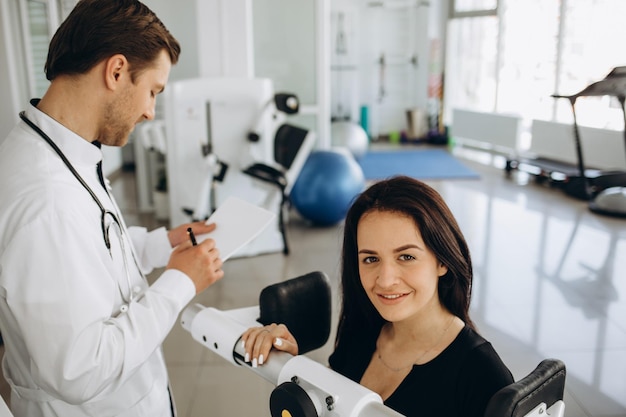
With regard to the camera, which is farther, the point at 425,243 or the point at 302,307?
the point at 302,307

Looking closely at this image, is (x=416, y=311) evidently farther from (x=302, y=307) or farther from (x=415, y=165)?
(x=415, y=165)

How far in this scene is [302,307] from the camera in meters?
1.33

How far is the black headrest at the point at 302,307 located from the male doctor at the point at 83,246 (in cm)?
14

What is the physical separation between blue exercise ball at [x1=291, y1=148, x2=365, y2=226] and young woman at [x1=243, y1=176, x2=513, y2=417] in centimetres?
362

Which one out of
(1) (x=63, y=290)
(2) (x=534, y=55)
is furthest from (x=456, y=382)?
(2) (x=534, y=55)

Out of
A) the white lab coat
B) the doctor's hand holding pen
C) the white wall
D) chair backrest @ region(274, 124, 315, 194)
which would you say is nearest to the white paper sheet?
the doctor's hand holding pen

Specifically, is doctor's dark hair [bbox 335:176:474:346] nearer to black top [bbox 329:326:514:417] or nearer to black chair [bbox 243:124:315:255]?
black top [bbox 329:326:514:417]

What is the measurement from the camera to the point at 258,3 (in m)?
5.16

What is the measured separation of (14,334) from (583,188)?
568cm

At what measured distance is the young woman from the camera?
3.62ft

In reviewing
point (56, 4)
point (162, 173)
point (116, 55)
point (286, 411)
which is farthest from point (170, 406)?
point (162, 173)

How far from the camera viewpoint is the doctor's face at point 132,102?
119 centimetres

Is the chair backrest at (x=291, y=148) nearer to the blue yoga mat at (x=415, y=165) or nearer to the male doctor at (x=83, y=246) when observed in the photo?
the blue yoga mat at (x=415, y=165)

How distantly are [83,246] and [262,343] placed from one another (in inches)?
14.8
